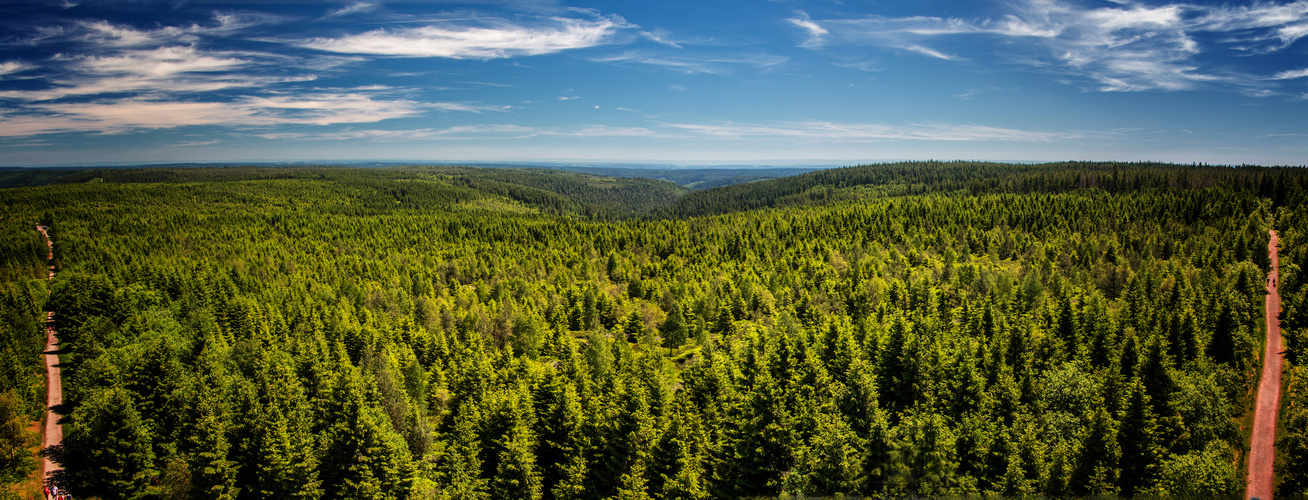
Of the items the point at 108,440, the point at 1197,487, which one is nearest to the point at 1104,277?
the point at 1197,487

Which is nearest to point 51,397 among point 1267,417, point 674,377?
point 674,377

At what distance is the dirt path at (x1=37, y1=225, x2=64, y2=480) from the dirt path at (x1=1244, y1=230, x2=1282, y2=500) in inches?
3821

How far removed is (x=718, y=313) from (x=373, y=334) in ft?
159

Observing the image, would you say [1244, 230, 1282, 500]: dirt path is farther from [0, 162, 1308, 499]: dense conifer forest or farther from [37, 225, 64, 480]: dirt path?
[37, 225, 64, 480]: dirt path

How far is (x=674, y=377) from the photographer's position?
58656mm

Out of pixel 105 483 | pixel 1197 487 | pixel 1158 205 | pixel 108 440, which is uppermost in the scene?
pixel 1158 205

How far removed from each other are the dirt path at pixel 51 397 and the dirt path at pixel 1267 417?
97057mm

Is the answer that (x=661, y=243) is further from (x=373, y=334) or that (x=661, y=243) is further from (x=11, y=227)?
(x=11, y=227)

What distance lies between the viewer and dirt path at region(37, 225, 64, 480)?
166ft

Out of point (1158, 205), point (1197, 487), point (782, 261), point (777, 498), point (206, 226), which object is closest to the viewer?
point (1197, 487)

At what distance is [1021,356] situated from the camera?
47.0 metres

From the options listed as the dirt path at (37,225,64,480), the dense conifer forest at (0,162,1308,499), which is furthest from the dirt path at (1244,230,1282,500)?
the dirt path at (37,225,64,480)

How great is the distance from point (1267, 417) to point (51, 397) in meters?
125

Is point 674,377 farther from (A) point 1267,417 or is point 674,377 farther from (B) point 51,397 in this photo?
(B) point 51,397
